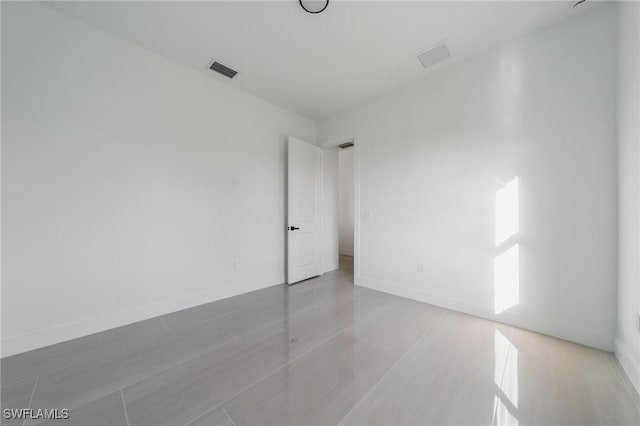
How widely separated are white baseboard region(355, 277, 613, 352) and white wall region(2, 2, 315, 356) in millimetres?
2354

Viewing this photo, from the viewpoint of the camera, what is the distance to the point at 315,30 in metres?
2.14

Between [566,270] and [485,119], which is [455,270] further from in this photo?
[485,119]

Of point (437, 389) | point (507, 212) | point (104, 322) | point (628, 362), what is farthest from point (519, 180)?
point (104, 322)

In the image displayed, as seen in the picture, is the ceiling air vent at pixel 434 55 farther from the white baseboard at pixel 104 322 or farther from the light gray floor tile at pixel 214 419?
the white baseboard at pixel 104 322

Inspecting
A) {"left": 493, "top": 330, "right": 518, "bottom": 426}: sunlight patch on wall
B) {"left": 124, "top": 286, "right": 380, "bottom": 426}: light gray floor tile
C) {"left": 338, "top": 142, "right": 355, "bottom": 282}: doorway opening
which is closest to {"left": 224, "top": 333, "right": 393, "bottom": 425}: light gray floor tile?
{"left": 124, "top": 286, "right": 380, "bottom": 426}: light gray floor tile

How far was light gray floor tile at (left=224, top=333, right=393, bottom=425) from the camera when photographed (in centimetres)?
122

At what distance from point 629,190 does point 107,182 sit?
4.45m

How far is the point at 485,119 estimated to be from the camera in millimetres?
2418

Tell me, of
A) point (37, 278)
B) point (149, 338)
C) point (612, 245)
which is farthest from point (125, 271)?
point (612, 245)

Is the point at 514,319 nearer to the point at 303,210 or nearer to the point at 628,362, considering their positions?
the point at 628,362

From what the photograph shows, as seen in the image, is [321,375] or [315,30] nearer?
[321,375]

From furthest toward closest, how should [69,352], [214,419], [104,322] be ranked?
[104,322], [69,352], [214,419]

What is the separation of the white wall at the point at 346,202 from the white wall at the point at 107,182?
3.45 metres

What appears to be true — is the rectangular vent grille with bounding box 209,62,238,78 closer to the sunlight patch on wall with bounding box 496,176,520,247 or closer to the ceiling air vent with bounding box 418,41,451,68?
the ceiling air vent with bounding box 418,41,451,68
